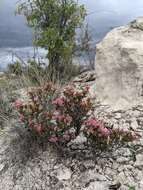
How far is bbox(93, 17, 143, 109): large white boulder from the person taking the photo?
7834mm

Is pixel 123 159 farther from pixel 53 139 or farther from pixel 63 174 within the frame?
pixel 53 139

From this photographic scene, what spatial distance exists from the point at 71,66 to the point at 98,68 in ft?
8.84

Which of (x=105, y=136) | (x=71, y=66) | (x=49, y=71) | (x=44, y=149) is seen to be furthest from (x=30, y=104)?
(x=71, y=66)

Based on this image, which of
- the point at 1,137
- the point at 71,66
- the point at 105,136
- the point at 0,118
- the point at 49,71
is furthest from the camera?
the point at 71,66

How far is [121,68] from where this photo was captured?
805 centimetres

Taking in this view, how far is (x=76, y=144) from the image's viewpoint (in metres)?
7.11

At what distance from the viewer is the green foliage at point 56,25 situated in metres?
11.6

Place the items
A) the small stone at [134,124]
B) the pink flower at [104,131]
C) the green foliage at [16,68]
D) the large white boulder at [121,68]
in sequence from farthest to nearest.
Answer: the green foliage at [16,68], the large white boulder at [121,68], the small stone at [134,124], the pink flower at [104,131]

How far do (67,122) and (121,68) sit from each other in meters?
1.72

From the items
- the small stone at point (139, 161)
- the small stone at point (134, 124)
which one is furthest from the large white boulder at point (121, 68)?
the small stone at point (139, 161)

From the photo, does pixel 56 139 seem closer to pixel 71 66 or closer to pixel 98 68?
pixel 98 68

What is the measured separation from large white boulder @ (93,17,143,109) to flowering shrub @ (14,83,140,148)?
101cm

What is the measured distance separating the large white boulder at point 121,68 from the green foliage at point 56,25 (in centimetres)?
291

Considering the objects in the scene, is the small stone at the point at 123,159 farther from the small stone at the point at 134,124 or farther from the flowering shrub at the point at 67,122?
the small stone at the point at 134,124
